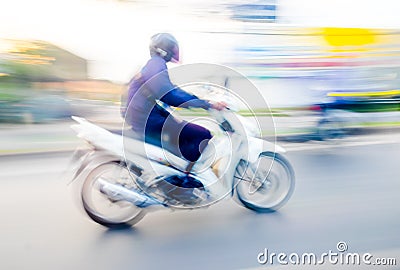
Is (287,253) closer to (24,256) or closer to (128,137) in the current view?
(128,137)

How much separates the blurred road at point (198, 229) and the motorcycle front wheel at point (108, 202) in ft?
0.22

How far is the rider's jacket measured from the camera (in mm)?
2477

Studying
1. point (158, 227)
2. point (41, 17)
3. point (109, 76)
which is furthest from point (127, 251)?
point (41, 17)

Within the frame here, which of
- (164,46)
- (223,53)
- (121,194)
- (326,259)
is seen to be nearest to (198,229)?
(121,194)

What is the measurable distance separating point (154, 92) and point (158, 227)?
0.89 meters

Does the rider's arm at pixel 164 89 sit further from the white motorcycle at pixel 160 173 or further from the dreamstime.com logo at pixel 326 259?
the dreamstime.com logo at pixel 326 259

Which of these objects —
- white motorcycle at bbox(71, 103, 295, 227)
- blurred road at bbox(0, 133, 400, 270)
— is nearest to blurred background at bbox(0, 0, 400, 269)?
blurred road at bbox(0, 133, 400, 270)

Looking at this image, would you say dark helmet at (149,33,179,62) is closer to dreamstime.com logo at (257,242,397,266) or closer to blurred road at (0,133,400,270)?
blurred road at (0,133,400,270)

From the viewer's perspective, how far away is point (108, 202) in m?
2.60

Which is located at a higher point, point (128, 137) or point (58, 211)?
point (128, 137)

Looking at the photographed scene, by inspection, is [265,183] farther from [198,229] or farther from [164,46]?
[164,46]

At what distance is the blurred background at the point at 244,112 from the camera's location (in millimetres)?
2424

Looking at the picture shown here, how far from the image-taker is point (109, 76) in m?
4.00

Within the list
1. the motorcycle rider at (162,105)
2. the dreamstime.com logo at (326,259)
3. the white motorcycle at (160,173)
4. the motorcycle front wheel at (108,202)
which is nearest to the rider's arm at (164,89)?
the motorcycle rider at (162,105)
